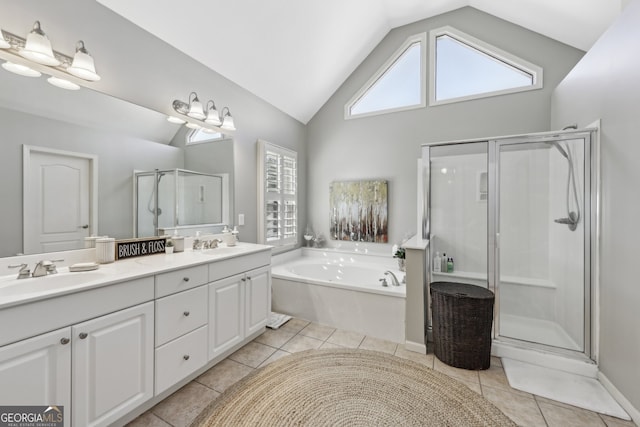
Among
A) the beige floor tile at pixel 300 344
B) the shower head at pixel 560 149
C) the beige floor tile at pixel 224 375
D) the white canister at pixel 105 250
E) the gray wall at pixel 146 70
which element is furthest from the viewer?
the beige floor tile at pixel 300 344

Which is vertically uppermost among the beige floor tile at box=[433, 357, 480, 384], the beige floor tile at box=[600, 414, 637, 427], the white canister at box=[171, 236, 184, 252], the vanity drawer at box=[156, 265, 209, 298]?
the white canister at box=[171, 236, 184, 252]

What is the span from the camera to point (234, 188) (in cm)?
284

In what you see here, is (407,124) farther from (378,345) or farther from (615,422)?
(615,422)

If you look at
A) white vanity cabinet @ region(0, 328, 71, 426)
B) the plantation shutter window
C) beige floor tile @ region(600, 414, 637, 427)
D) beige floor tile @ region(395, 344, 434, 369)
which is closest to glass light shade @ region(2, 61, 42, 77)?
white vanity cabinet @ region(0, 328, 71, 426)

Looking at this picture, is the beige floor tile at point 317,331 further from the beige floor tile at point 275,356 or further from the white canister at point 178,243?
the white canister at point 178,243

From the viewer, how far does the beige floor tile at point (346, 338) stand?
2385mm

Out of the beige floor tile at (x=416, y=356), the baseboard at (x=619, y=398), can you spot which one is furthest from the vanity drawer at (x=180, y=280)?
the baseboard at (x=619, y=398)

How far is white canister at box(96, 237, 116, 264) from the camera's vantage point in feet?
5.65

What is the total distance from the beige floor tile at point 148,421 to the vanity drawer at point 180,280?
70cm

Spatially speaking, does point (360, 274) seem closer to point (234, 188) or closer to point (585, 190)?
point (234, 188)

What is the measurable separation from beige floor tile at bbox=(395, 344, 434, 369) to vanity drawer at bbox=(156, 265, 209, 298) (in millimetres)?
1718

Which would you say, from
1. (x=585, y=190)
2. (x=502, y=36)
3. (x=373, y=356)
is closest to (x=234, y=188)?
(x=373, y=356)

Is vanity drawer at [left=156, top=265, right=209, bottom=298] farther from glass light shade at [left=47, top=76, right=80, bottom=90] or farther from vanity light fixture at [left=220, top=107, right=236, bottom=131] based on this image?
vanity light fixture at [left=220, top=107, right=236, bottom=131]

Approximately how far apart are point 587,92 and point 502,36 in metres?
1.42
